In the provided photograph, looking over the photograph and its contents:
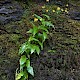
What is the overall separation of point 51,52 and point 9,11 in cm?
185

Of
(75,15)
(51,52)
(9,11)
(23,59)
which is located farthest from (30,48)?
(75,15)

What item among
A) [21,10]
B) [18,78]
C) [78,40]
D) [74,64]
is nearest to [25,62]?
[18,78]

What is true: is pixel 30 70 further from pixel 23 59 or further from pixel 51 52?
pixel 51 52

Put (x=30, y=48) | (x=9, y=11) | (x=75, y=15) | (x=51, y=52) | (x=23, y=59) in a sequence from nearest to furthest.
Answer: (x=23, y=59) → (x=30, y=48) → (x=51, y=52) → (x=9, y=11) → (x=75, y=15)

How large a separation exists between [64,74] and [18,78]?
0.78 meters

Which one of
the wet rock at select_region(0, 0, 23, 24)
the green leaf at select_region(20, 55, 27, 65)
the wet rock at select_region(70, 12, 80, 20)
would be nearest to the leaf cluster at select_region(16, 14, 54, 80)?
the green leaf at select_region(20, 55, 27, 65)

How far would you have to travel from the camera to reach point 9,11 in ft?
16.3

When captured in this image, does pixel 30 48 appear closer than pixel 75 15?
Yes

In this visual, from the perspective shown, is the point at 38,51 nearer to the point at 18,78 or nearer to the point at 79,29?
the point at 18,78

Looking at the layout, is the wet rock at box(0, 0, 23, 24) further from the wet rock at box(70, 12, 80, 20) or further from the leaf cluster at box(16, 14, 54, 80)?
the wet rock at box(70, 12, 80, 20)

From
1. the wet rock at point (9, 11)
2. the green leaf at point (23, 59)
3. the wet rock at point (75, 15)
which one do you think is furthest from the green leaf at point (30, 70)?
the wet rock at point (75, 15)

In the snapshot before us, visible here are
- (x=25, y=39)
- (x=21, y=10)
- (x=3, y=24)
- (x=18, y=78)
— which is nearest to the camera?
(x=18, y=78)

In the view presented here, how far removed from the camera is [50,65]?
349 centimetres

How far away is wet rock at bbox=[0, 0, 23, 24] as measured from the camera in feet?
15.3
